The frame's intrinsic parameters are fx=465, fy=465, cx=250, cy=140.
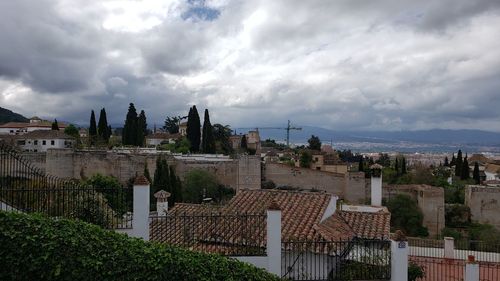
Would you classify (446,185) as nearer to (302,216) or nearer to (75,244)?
(302,216)

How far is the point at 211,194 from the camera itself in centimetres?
3359

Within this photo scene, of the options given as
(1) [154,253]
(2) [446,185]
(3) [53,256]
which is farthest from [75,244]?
(2) [446,185]

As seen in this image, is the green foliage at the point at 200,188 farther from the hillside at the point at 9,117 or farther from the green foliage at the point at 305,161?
the hillside at the point at 9,117

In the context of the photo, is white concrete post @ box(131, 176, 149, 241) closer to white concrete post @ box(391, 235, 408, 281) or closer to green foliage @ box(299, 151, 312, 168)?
white concrete post @ box(391, 235, 408, 281)

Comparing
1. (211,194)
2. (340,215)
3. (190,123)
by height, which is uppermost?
(190,123)

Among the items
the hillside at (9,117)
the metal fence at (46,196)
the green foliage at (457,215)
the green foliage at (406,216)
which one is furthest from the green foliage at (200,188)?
the hillside at (9,117)

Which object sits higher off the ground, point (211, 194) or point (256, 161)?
point (256, 161)

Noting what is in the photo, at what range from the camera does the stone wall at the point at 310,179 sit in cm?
3669

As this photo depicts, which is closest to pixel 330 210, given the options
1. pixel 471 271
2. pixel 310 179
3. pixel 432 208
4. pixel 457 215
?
pixel 471 271

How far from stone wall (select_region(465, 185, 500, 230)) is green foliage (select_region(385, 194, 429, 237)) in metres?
4.80

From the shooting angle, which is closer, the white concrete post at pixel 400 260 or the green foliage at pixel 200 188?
the white concrete post at pixel 400 260

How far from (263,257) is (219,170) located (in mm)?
28684

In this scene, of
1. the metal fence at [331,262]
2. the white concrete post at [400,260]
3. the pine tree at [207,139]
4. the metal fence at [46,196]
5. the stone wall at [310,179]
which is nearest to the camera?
the white concrete post at [400,260]

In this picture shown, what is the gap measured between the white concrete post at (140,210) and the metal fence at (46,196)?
16.1 inches
